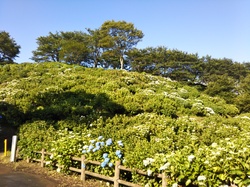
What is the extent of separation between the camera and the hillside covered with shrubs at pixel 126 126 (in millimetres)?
5773

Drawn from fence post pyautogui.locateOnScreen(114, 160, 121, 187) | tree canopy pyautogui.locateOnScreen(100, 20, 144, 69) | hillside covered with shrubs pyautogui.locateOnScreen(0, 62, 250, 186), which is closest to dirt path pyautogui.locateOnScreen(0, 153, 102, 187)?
hillside covered with shrubs pyautogui.locateOnScreen(0, 62, 250, 186)

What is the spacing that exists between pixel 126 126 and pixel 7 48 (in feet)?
169

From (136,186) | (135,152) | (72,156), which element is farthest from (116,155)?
(72,156)

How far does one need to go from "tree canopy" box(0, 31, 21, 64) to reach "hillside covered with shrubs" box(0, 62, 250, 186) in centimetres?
2624

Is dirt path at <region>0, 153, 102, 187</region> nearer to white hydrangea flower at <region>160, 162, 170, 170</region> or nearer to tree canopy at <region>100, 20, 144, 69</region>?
white hydrangea flower at <region>160, 162, 170, 170</region>

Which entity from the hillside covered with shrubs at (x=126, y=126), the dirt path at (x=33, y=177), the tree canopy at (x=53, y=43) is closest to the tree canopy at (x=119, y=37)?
the tree canopy at (x=53, y=43)

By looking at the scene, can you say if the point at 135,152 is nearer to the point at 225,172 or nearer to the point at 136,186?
the point at 136,186

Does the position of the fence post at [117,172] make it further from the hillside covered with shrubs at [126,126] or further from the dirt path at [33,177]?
the dirt path at [33,177]

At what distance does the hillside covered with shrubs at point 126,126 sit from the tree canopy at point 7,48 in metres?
26.2

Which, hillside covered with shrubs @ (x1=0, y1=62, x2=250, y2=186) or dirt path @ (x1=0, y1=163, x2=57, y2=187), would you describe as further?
dirt path @ (x1=0, y1=163, x2=57, y2=187)

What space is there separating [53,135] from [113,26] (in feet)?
133

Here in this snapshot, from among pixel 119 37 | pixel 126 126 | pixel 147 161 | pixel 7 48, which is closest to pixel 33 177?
pixel 147 161

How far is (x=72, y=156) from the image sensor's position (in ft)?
30.4

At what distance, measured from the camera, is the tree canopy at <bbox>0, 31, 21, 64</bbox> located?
57.9m
